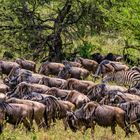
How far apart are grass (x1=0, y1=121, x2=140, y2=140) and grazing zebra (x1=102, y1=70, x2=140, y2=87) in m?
7.64

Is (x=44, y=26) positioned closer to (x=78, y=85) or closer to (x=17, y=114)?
(x=78, y=85)

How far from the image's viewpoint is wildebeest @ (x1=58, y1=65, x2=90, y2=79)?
2261 centimetres

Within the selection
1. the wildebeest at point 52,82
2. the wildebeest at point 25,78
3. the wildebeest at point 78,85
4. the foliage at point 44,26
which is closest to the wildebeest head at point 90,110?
the wildebeest at point 78,85

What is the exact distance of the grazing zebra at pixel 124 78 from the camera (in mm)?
Answer: 22625

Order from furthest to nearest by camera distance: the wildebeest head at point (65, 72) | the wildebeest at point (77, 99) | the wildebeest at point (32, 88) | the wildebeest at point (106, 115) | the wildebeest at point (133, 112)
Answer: the wildebeest head at point (65, 72) < the wildebeest at point (32, 88) < the wildebeest at point (77, 99) < the wildebeest at point (133, 112) < the wildebeest at point (106, 115)

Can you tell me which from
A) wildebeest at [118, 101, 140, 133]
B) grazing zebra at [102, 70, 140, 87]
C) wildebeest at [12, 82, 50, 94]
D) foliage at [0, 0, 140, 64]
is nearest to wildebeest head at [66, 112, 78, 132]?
wildebeest at [118, 101, 140, 133]

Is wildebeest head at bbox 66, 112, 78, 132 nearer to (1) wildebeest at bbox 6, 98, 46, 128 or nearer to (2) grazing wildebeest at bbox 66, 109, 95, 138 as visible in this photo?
(2) grazing wildebeest at bbox 66, 109, 95, 138

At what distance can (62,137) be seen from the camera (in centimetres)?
1312

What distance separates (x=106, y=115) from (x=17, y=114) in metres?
2.39

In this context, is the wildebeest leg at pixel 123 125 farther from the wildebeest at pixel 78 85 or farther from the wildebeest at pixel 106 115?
the wildebeest at pixel 78 85

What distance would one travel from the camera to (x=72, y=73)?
22.7m

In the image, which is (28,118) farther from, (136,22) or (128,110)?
(136,22)

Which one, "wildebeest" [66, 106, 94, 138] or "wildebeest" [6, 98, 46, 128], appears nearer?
"wildebeest" [6, 98, 46, 128]

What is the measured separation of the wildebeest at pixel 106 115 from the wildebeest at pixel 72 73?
8.20 meters
